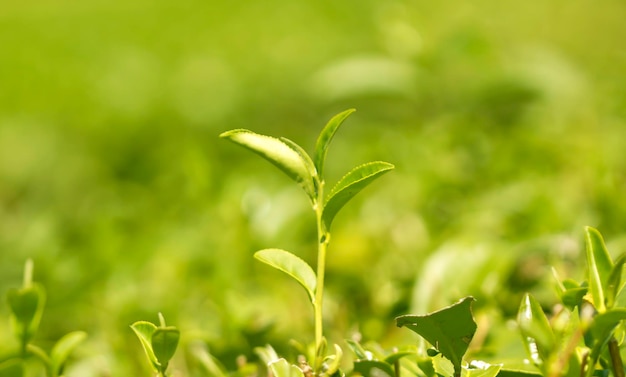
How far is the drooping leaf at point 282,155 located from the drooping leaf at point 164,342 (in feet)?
0.57

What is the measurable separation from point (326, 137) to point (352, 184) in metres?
0.05

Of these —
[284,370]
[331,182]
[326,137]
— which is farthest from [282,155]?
[331,182]

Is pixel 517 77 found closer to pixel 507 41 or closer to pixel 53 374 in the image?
pixel 53 374

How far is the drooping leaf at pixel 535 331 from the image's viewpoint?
0.65m

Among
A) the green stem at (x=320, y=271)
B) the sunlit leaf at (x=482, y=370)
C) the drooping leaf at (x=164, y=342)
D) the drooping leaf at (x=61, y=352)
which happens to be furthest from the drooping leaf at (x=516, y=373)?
the drooping leaf at (x=61, y=352)

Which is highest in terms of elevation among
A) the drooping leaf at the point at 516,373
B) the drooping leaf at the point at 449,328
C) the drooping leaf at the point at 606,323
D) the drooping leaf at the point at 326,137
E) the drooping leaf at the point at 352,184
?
the drooping leaf at the point at 326,137

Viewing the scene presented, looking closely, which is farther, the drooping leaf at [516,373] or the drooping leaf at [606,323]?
the drooping leaf at [516,373]

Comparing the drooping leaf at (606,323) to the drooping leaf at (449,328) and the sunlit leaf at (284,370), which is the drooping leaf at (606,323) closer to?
the drooping leaf at (449,328)

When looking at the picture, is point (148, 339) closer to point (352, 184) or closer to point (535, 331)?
A: point (352, 184)

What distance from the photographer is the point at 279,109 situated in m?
3.48

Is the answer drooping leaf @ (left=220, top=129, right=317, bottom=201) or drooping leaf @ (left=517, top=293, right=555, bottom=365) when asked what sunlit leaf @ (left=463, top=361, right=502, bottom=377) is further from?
drooping leaf @ (left=220, top=129, right=317, bottom=201)

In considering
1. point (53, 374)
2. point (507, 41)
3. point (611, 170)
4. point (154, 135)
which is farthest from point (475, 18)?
point (53, 374)

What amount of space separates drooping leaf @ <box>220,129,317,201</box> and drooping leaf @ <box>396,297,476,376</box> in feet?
0.49

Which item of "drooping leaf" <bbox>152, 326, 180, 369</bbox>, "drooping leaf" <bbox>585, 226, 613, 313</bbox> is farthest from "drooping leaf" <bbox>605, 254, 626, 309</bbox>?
"drooping leaf" <bbox>152, 326, 180, 369</bbox>
